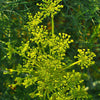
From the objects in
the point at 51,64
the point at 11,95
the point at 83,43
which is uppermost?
the point at 83,43

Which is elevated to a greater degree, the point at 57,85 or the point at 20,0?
the point at 20,0

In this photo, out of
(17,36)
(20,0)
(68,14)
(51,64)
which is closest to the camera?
(51,64)

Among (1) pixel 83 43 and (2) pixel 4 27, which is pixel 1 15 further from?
(1) pixel 83 43

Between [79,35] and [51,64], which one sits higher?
[79,35]

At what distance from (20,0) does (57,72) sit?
0.55 m

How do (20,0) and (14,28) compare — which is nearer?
(20,0)

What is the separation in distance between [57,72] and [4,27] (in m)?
0.52

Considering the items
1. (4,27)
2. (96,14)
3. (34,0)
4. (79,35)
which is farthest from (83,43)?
(4,27)

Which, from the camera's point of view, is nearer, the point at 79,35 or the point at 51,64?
the point at 51,64

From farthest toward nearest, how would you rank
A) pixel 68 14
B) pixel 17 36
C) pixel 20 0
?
pixel 68 14 < pixel 17 36 < pixel 20 0

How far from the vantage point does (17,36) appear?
1551 millimetres

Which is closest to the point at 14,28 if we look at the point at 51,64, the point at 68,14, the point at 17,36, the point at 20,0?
the point at 17,36

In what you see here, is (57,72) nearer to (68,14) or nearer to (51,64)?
(51,64)

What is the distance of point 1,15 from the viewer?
1464 millimetres
